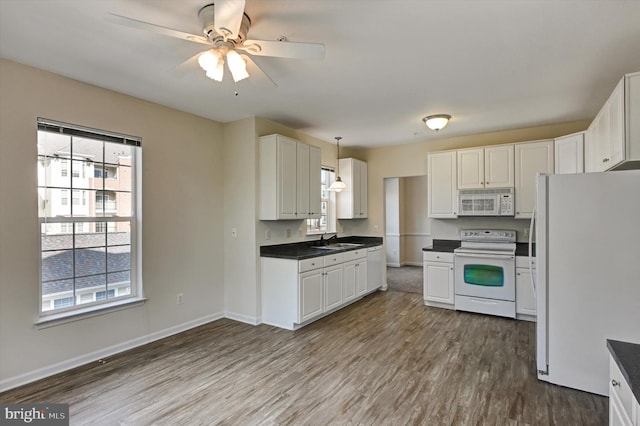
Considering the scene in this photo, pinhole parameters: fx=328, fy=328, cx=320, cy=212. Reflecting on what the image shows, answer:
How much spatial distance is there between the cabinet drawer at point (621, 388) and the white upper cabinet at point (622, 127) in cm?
149

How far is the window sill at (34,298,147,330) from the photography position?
9.28ft

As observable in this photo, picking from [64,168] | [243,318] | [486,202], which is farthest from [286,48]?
[486,202]

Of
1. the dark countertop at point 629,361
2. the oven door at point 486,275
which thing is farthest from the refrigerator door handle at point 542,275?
the oven door at point 486,275

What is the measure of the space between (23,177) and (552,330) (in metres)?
4.54

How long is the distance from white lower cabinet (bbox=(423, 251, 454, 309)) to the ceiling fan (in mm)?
3817

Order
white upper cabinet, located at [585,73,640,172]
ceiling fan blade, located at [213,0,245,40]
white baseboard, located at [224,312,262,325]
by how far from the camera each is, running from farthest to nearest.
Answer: white baseboard, located at [224,312,262,325] → white upper cabinet, located at [585,73,640,172] → ceiling fan blade, located at [213,0,245,40]

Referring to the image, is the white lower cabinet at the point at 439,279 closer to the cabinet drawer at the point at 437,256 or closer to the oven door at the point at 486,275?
the cabinet drawer at the point at 437,256

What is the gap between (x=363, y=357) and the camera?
3242 mm

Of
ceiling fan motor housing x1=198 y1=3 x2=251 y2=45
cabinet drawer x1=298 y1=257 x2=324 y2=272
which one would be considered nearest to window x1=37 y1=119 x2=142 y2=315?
cabinet drawer x1=298 y1=257 x2=324 y2=272

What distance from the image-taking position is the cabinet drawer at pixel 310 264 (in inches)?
157

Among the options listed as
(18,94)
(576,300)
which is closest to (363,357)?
(576,300)

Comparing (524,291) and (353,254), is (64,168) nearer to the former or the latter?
(353,254)

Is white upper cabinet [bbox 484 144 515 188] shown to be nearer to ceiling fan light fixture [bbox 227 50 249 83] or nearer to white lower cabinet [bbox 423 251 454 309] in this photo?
white lower cabinet [bbox 423 251 454 309]

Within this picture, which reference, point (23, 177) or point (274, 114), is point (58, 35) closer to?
point (23, 177)
